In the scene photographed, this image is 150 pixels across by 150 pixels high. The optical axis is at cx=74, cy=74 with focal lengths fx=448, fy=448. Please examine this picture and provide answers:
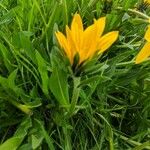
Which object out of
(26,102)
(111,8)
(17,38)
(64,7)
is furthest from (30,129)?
(111,8)

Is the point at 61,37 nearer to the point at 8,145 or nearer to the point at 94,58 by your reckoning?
the point at 94,58

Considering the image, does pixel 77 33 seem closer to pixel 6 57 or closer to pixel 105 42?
pixel 105 42

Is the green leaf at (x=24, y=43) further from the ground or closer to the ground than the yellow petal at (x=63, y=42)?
closer to the ground

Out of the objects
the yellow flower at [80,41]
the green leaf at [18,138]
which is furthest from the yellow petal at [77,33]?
the green leaf at [18,138]

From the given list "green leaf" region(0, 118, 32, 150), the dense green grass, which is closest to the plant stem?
the dense green grass

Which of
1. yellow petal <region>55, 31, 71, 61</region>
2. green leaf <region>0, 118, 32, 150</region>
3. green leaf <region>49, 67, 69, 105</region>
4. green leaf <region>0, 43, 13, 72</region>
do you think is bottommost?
green leaf <region>0, 118, 32, 150</region>

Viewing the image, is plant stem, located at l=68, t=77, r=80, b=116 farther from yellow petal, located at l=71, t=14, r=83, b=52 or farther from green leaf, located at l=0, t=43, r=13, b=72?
green leaf, located at l=0, t=43, r=13, b=72

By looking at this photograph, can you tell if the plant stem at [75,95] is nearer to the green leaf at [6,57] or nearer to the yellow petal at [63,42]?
the yellow petal at [63,42]

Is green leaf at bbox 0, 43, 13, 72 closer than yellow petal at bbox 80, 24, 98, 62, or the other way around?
yellow petal at bbox 80, 24, 98, 62
